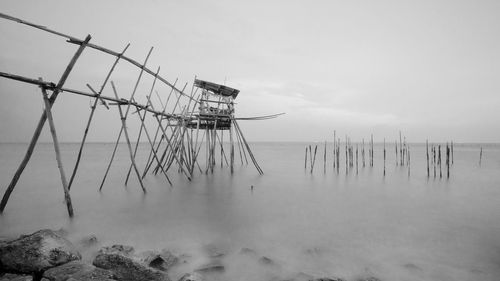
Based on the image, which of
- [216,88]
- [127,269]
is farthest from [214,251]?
[216,88]

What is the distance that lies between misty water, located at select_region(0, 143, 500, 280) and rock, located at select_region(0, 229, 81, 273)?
4.06ft

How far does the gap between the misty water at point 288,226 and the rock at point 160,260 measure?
151 mm

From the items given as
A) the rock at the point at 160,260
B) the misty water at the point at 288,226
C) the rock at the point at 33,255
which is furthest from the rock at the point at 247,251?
the rock at the point at 33,255

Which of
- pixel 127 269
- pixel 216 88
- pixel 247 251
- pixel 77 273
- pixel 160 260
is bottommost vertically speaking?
pixel 247 251

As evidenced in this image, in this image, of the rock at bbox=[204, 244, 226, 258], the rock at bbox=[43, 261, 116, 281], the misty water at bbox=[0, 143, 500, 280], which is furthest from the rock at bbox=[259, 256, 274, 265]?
the rock at bbox=[43, 261, 116, 281]

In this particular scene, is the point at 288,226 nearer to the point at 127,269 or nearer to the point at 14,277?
the point at 127,269

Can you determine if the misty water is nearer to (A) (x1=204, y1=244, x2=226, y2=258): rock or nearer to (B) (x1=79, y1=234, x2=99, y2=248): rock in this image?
(A) (x1=204, y1=244, x2=226, y2=258): rock

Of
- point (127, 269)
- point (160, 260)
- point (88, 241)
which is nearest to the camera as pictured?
point (127, 269)

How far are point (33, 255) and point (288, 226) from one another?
503cm

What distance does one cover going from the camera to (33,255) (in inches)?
129

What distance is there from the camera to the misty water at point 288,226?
175 inches

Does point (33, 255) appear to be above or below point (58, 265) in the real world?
above

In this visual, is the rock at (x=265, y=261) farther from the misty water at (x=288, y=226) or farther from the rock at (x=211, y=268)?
the rock at (x=211, y=268)

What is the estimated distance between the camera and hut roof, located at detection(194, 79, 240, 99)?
1415 centimetres
